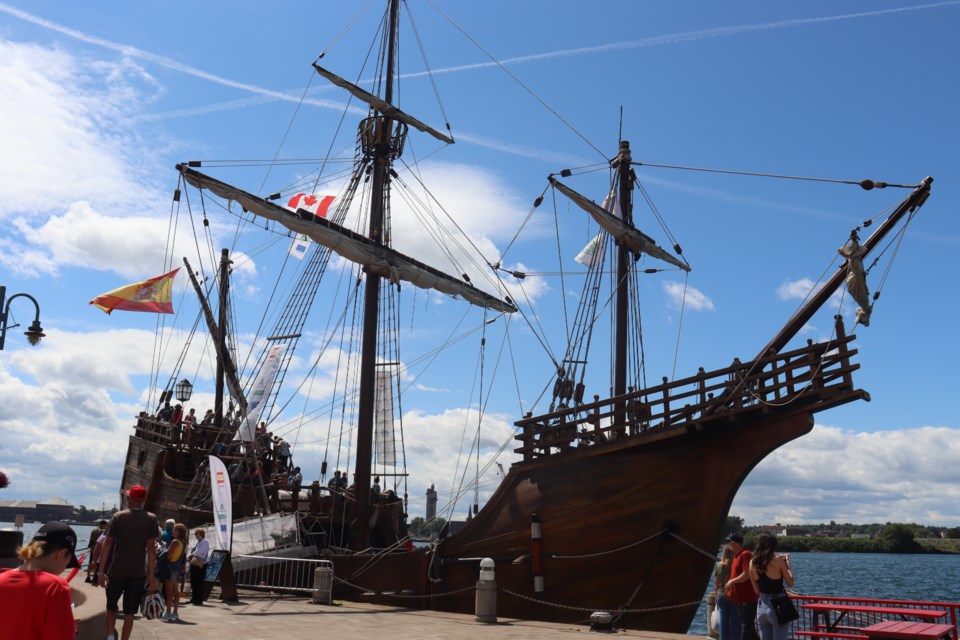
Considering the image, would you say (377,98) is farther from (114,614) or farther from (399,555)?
(114,614)

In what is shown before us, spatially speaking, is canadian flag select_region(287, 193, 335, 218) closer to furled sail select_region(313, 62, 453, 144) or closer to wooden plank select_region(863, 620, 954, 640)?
furled sail select_region(313, 62, 453, 144)

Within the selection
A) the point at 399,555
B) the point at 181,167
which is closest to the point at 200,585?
the point at 399,555

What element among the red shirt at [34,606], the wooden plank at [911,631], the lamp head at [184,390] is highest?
the lamp head at [184,390]

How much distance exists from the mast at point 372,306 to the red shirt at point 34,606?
57.2 feet

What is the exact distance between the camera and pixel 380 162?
1031 inches

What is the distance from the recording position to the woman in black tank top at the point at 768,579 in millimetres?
7879

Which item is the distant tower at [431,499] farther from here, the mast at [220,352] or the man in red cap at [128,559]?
the man in red cap at [128,559]

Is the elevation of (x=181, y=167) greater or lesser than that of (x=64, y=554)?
greater

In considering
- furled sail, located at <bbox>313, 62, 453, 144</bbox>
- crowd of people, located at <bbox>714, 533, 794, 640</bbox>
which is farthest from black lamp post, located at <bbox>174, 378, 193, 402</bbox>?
crowd of people, located at <bbox>714, 533, 794, 640</bbox>

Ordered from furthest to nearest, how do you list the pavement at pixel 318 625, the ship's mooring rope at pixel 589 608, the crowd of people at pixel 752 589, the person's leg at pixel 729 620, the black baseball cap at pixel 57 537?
the ship's mooring rope at pixel 589 608, the pavement at pixel 318 625, the person's leg at pixel 729 620, the crowd of people at pixel 752 589, the black baseball cap at pixel 57 537

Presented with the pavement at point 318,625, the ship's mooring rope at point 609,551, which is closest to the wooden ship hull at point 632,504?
the ship's mooring rope at point 609,551

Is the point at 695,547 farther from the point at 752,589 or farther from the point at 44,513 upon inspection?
the point at 44,513

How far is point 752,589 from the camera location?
8617mm

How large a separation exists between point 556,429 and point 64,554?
12.6 m
